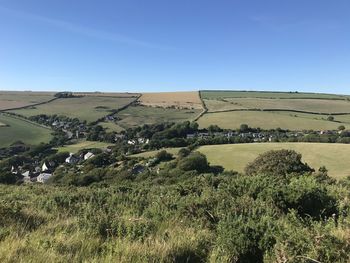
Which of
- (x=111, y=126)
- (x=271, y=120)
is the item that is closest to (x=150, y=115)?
(x=111, y=126)

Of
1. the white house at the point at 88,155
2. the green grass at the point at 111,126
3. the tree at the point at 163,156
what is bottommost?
the white house at the point at 88,155

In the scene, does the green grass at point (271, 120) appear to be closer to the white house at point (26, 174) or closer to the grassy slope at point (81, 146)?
the grassy slope at point (81, 146)

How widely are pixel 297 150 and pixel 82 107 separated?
8661 centimetres

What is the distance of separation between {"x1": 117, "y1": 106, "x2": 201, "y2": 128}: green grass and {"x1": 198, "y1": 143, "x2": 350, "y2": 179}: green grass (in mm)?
35632

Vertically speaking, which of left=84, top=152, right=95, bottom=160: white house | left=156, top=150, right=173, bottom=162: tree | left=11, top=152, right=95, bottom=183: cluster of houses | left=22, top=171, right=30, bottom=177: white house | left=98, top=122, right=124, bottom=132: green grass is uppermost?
left=98, top=122, right=124, bottom=132: green grass

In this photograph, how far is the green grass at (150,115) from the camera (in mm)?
114250

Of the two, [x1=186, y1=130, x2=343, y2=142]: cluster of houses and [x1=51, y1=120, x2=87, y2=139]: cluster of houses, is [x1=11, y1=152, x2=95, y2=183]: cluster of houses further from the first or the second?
[x1=186, y1=130, x2=343, y2=142]: cluster of houses

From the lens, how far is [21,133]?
98.8m

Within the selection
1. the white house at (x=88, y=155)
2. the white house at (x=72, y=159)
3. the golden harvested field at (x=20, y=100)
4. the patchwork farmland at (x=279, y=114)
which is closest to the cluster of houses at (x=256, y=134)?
the patchwork farmland at (x=279, y=114)

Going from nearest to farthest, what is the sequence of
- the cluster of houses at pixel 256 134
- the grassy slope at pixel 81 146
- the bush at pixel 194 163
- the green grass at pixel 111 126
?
the bush at pixel 194 163 → the grassy slope at pixel 81 146 → the cluster of houses at pixel 256 134 → the green grass at pixel 111 126

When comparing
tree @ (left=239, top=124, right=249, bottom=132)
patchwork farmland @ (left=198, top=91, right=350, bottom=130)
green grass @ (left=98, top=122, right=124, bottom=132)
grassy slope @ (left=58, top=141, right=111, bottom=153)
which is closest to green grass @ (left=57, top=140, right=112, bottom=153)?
grassy slope @ (left=58, top=141, right=111, bottom=153)

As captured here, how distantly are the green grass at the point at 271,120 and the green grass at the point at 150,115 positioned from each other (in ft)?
A: 25.2

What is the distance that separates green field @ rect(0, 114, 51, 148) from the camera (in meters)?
94.1

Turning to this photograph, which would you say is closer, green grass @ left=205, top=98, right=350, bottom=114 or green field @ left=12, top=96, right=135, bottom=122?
green field @ left=12, top=96, right=135, bottom=122
